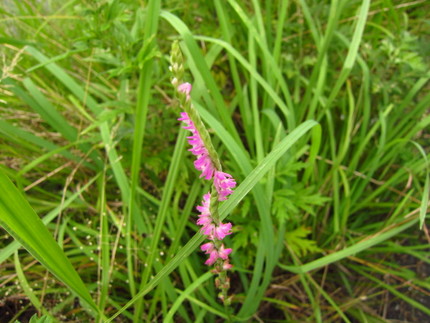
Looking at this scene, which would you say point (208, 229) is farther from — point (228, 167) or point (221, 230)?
point (228, 167)

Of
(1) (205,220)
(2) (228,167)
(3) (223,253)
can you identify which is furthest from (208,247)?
(2) (228,167)

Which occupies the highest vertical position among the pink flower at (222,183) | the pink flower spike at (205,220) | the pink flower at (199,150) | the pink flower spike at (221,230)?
the pink flower at (199,150)

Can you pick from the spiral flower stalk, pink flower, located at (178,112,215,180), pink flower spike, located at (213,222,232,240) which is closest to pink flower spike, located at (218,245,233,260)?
the spiral flower stalk

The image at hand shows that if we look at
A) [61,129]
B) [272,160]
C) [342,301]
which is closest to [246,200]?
[272,160]

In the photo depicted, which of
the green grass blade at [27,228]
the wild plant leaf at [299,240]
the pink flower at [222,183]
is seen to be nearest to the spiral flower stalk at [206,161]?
the pink flower at [222,183]

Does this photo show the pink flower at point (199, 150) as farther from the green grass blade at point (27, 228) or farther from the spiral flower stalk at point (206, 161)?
the green grass blade at point (27, 228)

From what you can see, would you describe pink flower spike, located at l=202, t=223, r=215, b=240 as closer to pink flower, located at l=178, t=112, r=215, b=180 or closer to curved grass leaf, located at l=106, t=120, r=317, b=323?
curved grass leaf, located at l=106, t=120, r=317, b=323
